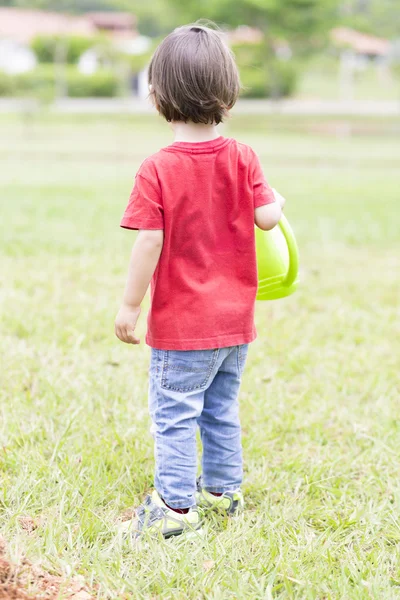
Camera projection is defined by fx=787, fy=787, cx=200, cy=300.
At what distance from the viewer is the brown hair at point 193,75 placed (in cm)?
202

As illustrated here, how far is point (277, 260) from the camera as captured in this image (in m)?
2.46

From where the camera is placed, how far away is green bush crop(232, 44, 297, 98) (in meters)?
36.2

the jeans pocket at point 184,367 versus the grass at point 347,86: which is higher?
the jeans pocket at point 184,367

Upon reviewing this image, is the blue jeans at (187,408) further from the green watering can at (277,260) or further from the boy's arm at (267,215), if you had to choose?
the boy's arm at (267,215)

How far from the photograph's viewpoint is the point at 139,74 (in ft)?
180

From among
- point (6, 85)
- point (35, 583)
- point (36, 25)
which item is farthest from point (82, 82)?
point (35, 583)

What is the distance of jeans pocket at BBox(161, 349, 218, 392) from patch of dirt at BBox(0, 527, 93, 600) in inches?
22.4

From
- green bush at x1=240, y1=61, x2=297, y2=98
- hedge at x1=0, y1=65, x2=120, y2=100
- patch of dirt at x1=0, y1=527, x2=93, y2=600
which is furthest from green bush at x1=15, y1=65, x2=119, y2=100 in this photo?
patch of dirt at x1=0, y1=527, x2=93, y2=600

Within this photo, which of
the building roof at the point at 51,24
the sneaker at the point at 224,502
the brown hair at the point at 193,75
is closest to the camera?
the brown hair at the point at 193,75

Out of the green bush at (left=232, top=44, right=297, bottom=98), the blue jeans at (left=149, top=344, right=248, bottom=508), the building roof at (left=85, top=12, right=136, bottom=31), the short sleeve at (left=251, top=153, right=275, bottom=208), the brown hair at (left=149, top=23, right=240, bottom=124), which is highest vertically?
the building roof at (left=85, top=12, right=136, bottom=31)

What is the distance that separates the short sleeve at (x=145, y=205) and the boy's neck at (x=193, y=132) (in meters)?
0.14

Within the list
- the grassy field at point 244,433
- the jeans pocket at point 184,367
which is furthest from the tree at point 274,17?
the jeans pocket at point 184,367

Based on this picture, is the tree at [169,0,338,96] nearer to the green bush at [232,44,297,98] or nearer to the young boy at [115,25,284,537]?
the green bush at [232,44,297,98]

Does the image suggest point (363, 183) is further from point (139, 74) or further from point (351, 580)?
point (139, 74)
